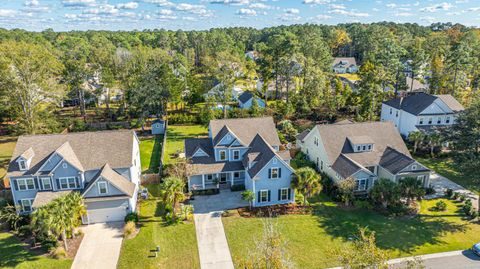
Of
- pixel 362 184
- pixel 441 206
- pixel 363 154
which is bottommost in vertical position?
pixel 441 206

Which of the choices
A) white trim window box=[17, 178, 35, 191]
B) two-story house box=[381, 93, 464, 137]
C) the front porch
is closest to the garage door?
white trim window box=[17, 178, 35, 191]

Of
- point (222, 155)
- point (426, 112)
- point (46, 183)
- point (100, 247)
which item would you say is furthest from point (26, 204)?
point (426, 112)

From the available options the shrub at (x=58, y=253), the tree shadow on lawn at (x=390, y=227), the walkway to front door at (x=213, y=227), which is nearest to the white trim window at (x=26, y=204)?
the shrub at (x=58, y=253)

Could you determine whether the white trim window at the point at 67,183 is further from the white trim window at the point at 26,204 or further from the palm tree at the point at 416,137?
the palm tree at the point at 416,137

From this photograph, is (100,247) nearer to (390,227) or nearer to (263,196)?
(263,196)

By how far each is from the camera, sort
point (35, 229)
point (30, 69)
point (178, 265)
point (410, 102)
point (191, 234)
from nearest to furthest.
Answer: point (178, 265), point (35, 229), point (191, 234), point (30, 69), point (410, 102)

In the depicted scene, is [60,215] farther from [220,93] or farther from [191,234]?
[220,93]

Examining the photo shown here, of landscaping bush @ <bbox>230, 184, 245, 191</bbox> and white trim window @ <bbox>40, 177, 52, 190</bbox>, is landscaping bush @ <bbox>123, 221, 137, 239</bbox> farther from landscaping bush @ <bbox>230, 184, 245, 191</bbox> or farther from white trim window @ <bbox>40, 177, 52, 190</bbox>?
landscaping bush @ <bbox>230, 184, 245, 191</bbox>

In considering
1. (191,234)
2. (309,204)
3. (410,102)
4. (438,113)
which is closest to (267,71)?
(410,102)
